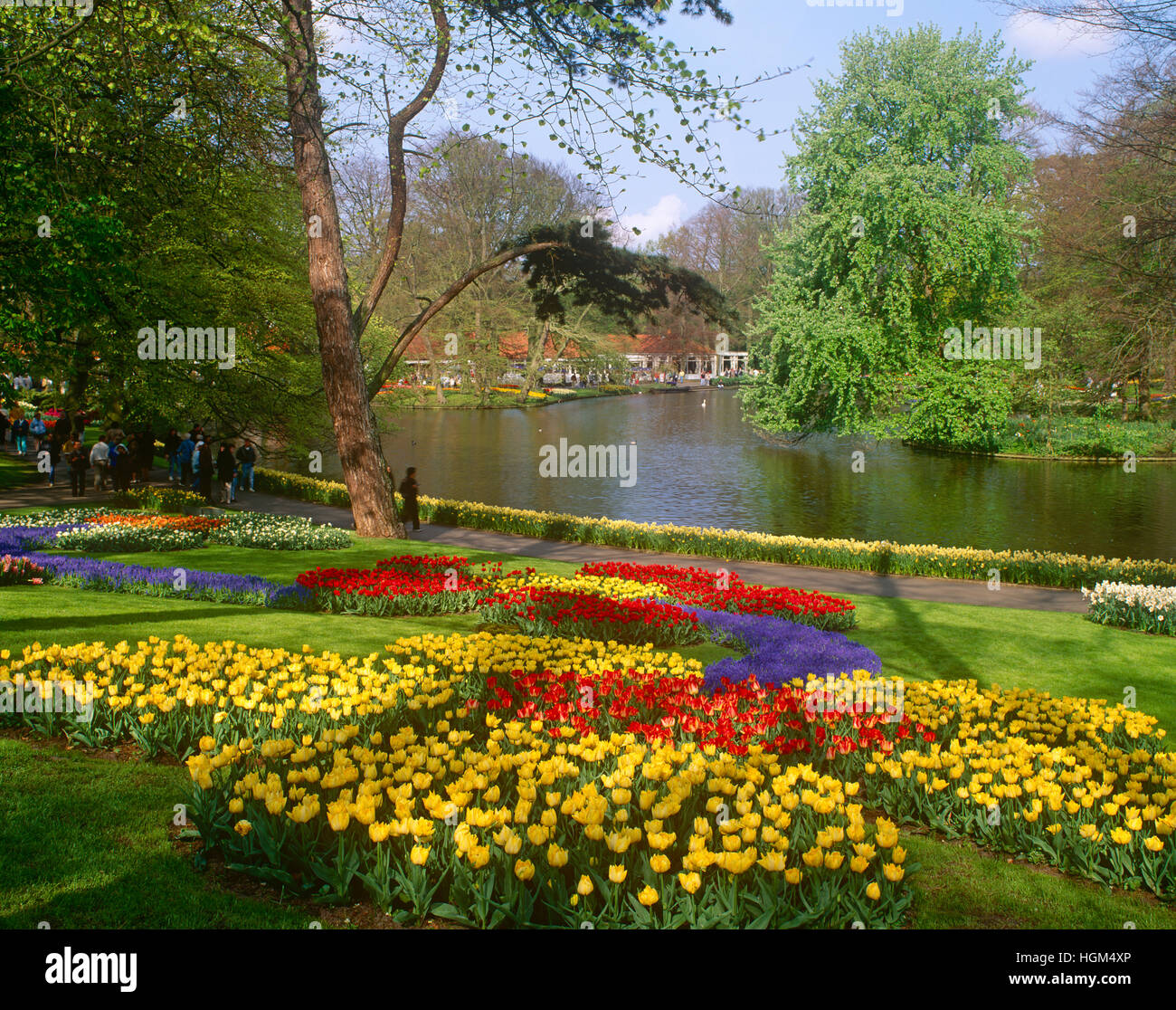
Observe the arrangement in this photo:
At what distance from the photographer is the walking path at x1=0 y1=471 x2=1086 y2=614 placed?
14.2 m

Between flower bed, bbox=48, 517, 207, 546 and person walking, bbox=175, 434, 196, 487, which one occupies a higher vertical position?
person walking, bbox=175, 434, 196, 487

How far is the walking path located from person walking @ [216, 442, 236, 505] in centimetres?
172

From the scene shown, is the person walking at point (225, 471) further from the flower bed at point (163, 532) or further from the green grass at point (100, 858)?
the green grass at point (100, 858)

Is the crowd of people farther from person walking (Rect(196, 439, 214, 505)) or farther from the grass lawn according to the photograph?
the grass lawn

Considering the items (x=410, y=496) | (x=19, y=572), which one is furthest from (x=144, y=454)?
(x=19, y=572)

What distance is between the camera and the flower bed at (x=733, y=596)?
10.8 meters

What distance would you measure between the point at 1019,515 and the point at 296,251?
25589 mm

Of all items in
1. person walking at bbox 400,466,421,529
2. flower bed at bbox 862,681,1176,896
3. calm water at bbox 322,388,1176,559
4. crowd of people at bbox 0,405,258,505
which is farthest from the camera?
calm water at bbox 322,388,1176,559

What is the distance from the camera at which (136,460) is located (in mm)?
23766

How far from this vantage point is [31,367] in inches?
664

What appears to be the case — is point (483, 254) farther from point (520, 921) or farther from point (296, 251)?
point (520, 921)

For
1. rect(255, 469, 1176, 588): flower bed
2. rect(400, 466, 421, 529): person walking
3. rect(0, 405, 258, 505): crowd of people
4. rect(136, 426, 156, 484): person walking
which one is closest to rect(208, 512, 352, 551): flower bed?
rect(400, 466, 421, 529): person walking

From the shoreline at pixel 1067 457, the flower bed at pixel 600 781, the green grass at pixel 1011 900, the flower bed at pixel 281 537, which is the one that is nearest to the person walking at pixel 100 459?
the flower bed at pixel 281 537
